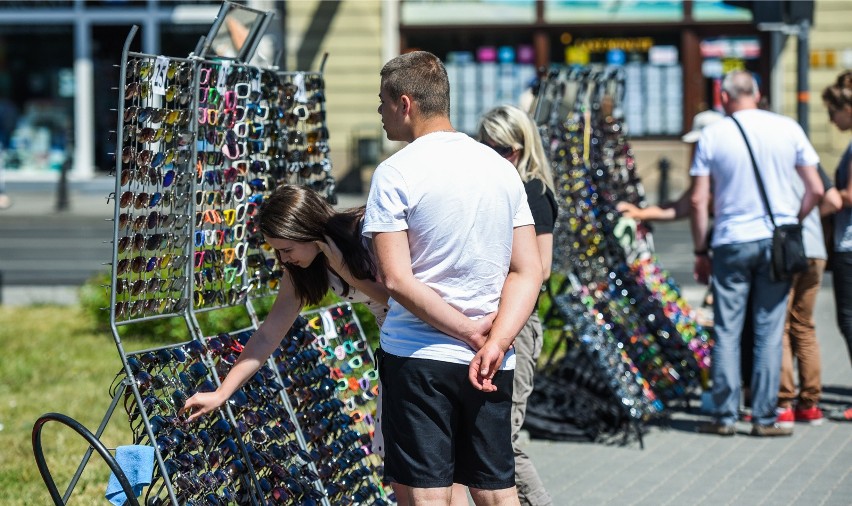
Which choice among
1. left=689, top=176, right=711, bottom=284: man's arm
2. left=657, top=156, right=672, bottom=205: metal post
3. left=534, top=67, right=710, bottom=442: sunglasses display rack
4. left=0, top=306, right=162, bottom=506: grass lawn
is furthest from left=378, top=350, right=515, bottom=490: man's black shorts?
left=657, top=156, right=672, bottom=205: metal post

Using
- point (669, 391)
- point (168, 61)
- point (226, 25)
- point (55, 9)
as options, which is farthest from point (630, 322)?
point (55, 9)

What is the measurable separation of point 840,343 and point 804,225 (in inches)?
117

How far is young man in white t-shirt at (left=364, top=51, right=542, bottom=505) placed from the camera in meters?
3.70

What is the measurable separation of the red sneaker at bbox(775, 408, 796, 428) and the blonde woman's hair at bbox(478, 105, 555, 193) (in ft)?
8.50

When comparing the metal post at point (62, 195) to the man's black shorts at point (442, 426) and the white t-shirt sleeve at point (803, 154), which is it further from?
the man's black shorts at point (442, 426)

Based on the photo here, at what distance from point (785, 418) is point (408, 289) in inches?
172

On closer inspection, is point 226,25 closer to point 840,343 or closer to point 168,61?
point 168,61

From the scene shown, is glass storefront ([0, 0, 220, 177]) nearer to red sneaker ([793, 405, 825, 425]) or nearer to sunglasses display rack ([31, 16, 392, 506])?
red sneaker ([793, 405, 825, 425])

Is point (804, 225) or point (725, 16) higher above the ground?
point (725, 16)

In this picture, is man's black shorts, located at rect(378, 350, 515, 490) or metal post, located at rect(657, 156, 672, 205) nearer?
man's black shorts, located at rect(378, 350, 515, 490)

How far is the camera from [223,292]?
190 inches

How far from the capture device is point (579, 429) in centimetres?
730

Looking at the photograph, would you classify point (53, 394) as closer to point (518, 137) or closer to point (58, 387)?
point (58, 387)

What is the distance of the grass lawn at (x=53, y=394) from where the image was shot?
21.1 ft
